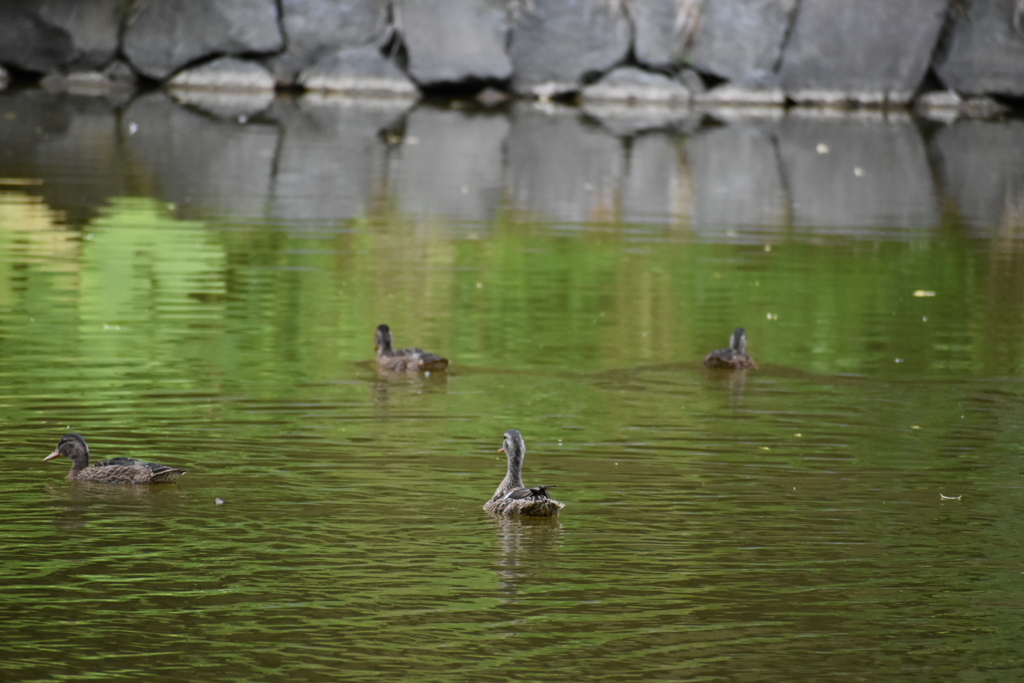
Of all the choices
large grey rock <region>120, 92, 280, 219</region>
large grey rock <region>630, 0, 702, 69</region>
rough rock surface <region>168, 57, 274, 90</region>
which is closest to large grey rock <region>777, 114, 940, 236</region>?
large grey rock <region>630, 0, 702, 69</region>

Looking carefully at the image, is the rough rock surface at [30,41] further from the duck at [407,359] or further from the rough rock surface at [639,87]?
the duck at [407,359]

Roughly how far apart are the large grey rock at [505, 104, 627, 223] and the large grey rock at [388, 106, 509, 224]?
322 mm

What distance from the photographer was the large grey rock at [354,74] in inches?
1444

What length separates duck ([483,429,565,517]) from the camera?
7219 millimetres

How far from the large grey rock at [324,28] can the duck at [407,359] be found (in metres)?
26.3

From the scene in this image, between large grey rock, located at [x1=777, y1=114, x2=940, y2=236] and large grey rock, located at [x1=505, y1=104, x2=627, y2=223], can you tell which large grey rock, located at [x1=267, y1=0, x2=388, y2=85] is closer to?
large grey rock, located at [x1=505, y1=104, x2=627, y2=223]

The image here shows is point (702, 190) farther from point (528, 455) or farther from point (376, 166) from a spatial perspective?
point (528, 455)

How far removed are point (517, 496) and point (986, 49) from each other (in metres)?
32.6

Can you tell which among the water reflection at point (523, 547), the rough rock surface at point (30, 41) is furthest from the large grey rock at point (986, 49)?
the water reflection at point (523, 547)

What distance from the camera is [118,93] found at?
35.2 meters

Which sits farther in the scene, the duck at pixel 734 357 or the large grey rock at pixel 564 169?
the large grey rock at pixel 564 169

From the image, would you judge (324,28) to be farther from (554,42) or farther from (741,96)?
(741,96)

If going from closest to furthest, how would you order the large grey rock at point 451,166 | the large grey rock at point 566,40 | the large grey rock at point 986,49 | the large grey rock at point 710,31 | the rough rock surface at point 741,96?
1. the large grey rock at point 451,166
2. the large grey rock at point 566,40
3. the large grey rock at point 710,31
4. the large grey rock at point 986,49
5. the rough rock surface at point 741,96

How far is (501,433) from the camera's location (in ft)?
29.5
